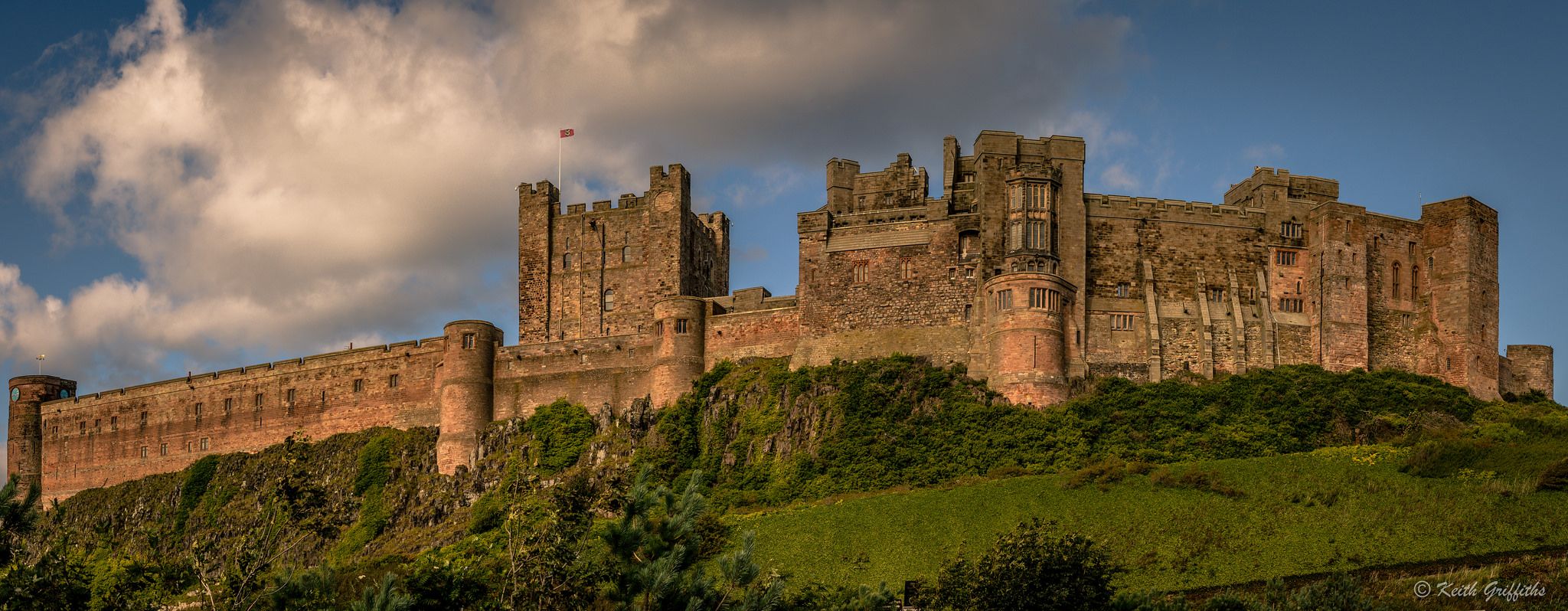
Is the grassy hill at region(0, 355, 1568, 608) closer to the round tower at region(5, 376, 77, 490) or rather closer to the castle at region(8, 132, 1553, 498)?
the castle at region(8, 132, 1553, 498)

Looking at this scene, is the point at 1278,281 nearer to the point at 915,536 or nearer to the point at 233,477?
the point at 915,536

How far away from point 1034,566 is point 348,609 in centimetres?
1943

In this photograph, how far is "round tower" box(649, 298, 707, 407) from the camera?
224 ft

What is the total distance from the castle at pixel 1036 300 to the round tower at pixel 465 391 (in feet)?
0.30

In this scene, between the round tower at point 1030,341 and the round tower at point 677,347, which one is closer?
the round tower at point 1030,341

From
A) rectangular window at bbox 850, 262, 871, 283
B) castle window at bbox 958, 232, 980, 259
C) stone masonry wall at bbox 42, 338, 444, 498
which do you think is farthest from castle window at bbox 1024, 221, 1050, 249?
stone masonry wall at bbox 42, 338, 444, 498

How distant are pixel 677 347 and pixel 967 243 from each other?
14.1m

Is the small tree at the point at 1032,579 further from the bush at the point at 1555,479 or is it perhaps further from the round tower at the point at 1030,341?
the round tower at the point at 1030,341

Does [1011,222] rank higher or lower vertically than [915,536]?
higher

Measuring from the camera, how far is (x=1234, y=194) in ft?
237

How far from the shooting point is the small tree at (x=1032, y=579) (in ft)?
120

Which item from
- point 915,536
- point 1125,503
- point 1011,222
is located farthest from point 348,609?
point 1011,222

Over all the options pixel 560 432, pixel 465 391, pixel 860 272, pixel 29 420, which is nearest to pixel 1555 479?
pixel 860 272

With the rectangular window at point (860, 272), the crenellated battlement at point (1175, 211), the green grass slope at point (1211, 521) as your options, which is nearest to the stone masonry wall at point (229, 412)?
the rectangular window at point (860, 272)
